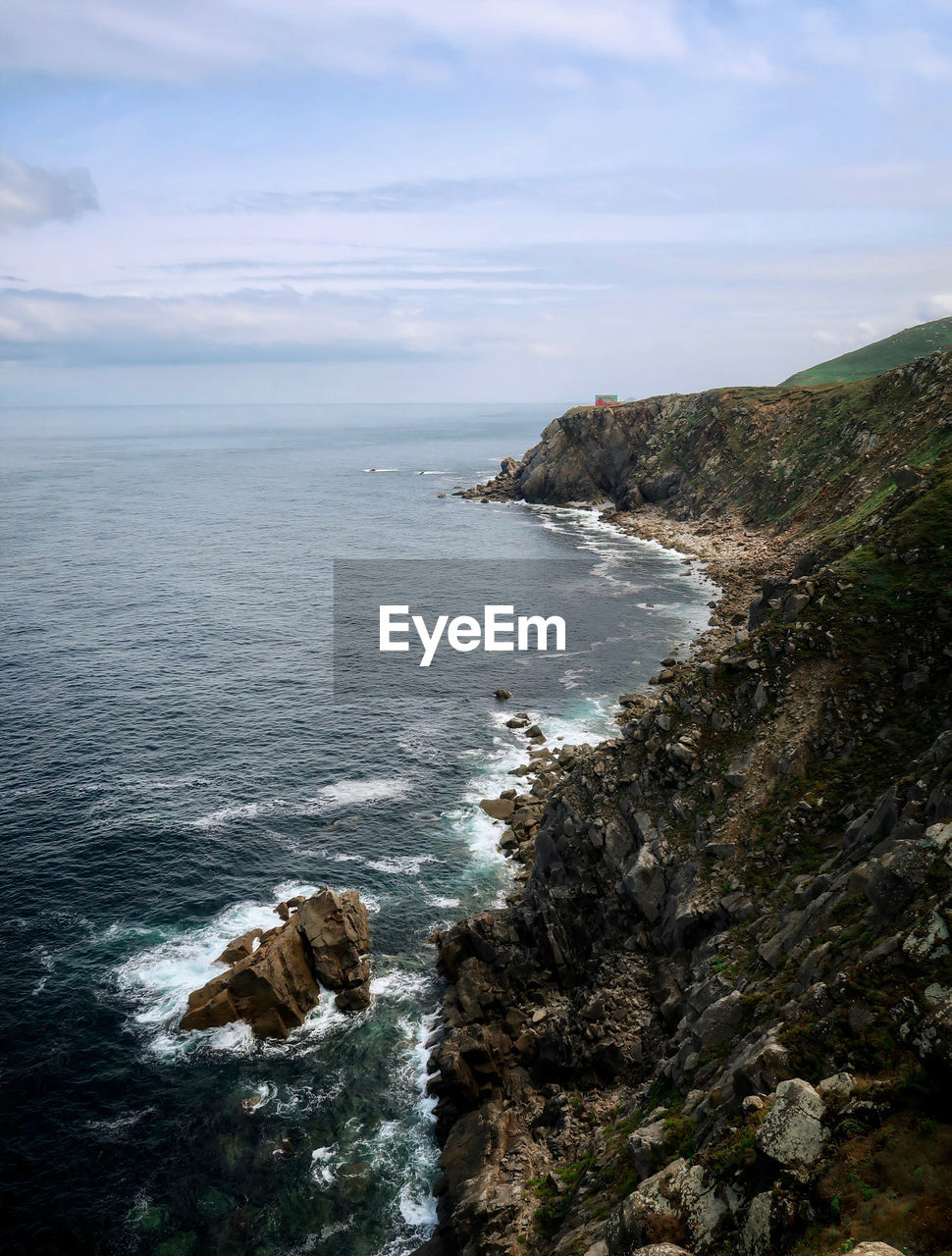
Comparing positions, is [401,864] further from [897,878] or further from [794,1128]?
[794,1128]

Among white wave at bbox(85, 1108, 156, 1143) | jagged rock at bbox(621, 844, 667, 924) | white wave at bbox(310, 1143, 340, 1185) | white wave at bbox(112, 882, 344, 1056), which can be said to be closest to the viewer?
white wave at bbox(310, 1143, 340, 1185)

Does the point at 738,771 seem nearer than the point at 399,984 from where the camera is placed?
Yes

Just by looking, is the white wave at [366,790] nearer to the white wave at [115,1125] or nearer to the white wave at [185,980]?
the white wave at [185,980]

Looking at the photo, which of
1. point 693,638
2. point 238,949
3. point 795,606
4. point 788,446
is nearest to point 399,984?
point 238,949

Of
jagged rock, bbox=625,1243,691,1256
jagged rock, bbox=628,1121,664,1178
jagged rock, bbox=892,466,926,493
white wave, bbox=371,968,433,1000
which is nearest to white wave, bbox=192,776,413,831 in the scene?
white wave, bbox=371,968,433,1000

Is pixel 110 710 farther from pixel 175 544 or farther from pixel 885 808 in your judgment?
pixel 175 544

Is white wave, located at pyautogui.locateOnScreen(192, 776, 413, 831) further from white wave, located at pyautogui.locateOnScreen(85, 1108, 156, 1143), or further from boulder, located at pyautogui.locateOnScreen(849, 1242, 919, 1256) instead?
boulder, located at pyautogui.locateOnScreen(849, 1242, 919, 1256)

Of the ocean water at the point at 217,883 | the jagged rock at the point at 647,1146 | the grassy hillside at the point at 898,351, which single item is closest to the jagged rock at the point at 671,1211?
the jagged rock at the point at 647,1146
